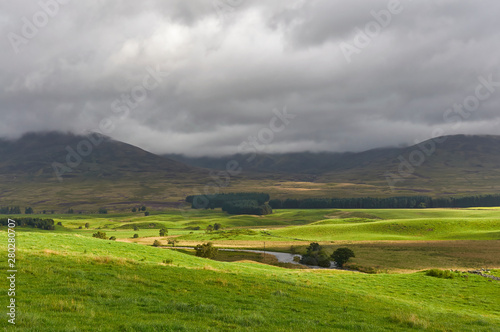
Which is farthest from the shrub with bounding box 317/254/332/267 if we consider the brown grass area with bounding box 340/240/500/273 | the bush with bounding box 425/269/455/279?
the bush with bounding box 425/269/455/279

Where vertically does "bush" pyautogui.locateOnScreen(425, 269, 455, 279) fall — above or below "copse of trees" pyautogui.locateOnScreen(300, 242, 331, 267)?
above

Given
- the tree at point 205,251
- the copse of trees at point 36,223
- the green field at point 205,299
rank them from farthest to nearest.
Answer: the copse of trees at point 36,223
the tree at point 205,251
the green field at point 205,299

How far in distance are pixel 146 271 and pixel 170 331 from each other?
15116mm

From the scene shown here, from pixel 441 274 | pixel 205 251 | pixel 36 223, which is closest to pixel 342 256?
pixel 205 251

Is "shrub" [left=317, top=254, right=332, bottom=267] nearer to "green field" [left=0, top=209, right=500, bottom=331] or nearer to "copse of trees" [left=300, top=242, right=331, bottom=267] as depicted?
"copse of trees" [left=300, top=242, right=331, bottom=267]

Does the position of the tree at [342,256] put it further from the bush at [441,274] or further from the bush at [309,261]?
the bush at [441,274]

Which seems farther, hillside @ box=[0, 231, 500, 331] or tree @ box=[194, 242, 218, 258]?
tree @ box=[194, 242, 218, 258]

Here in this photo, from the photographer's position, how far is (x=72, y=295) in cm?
1772

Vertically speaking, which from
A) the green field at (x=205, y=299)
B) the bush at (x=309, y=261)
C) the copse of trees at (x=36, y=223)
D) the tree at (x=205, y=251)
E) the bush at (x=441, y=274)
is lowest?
the bush at (x=309, y=261)

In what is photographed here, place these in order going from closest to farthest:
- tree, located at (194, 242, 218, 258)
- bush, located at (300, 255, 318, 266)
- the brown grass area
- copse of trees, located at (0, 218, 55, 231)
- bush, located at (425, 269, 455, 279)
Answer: bush, located at (425, 269, 455, 279), the brown grass area, tree, located at (194, 242, 218, 258), bush, located at (300, 255, 318, 266), copse of trees, located at (0, 218, 55, 231)

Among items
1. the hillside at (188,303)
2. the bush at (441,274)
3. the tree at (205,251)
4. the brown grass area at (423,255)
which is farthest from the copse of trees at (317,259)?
the hillside at (188,303)

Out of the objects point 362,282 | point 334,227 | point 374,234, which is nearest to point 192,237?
point 334,227

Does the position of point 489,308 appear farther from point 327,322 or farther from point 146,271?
point 146,271

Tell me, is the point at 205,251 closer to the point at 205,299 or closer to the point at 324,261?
the point at 324,261
